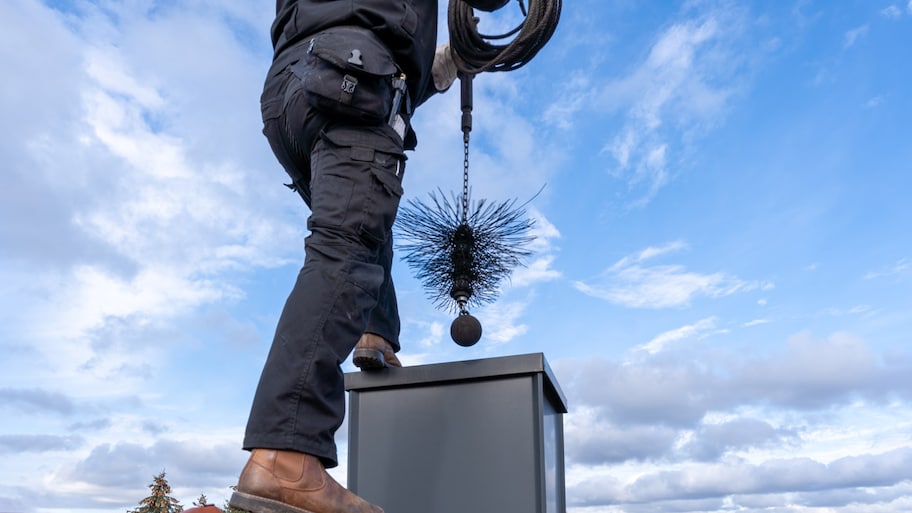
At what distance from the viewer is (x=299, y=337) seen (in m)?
1.93

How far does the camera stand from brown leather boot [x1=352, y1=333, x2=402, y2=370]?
276 cm

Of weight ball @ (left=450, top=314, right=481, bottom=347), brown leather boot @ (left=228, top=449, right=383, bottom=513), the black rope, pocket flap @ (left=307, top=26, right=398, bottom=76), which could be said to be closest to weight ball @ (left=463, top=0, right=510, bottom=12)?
the black rope

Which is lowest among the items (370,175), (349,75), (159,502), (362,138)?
(159,502)

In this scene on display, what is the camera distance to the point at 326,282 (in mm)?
1982

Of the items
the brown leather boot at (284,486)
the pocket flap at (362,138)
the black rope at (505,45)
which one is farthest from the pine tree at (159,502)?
the black rope at (505,45)

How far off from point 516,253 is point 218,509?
158cm

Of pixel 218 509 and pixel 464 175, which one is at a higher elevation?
pixel 464 175

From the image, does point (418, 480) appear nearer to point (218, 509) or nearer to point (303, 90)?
point (218, 509)

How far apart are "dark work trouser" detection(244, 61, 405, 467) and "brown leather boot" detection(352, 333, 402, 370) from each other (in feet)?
2.23

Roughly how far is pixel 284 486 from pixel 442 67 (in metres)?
1.63

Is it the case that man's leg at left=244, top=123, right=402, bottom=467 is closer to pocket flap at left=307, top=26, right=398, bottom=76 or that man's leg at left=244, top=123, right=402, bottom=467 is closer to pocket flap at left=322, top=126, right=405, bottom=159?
pocket flap at left=322, top=126, right=405, bottom=159

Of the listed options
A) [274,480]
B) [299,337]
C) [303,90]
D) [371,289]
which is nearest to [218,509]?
[274,480]

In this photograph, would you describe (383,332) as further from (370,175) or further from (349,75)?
(349,75)

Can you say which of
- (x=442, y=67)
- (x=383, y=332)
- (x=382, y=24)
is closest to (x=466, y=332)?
(x=383, y=332)
